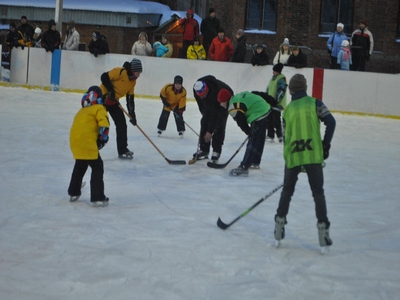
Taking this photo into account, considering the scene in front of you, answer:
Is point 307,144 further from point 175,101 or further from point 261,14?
point 261,14

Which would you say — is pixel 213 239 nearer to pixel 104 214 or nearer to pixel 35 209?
pixel 104 214

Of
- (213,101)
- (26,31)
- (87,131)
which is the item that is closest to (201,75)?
(26,31)

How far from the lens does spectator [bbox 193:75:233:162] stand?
10.3 metres

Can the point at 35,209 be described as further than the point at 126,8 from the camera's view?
No

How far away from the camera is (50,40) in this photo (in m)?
19.8

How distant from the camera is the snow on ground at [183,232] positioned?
567cm

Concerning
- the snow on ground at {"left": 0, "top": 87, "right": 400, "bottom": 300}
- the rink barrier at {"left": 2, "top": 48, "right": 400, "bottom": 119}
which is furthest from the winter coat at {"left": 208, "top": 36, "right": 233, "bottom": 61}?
the snow on ground at {"left": 0, "top": 87, "right": 400, "bottom": 300}

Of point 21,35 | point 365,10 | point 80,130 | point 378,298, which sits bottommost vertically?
point 378,298

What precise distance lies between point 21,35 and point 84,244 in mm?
14777

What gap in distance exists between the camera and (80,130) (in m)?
7.72

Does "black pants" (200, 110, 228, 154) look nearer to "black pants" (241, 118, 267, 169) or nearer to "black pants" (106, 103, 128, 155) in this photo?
"black pants" (241, 118, 267, 169)

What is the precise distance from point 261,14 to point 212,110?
18.4 metres

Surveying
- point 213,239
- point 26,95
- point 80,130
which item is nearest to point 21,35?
point 26,95

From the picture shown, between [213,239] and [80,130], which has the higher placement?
[80,130]
